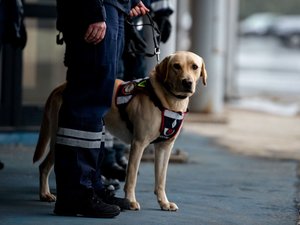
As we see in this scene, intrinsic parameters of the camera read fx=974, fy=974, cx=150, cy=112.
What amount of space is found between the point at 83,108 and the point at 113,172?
1.58 m

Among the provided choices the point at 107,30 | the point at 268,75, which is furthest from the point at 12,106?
the point at 268,75

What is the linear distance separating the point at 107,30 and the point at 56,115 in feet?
2.41

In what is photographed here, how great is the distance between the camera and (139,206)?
5930 millimetres

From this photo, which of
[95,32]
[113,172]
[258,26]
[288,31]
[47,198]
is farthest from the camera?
[258,26]

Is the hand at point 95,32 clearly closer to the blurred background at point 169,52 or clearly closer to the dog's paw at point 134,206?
the dog's paw at point 134,206

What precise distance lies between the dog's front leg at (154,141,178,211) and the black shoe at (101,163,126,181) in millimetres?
1023

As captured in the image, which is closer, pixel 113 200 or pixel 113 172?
pixel 113 200

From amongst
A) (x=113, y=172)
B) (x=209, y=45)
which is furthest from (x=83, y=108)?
(x=209, y=45)

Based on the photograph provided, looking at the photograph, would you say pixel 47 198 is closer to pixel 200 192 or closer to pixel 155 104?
pixel 155 104

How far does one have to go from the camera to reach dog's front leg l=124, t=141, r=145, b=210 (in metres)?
5.78

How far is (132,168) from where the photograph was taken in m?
5.80

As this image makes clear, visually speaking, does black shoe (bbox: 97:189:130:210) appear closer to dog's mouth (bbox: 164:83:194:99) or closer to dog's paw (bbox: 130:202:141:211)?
dog's paw (bbox: 130:202:141:211)

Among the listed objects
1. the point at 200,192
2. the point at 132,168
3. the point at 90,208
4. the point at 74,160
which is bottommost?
the point at 200,192

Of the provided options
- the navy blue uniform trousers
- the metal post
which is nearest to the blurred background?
the metal post
